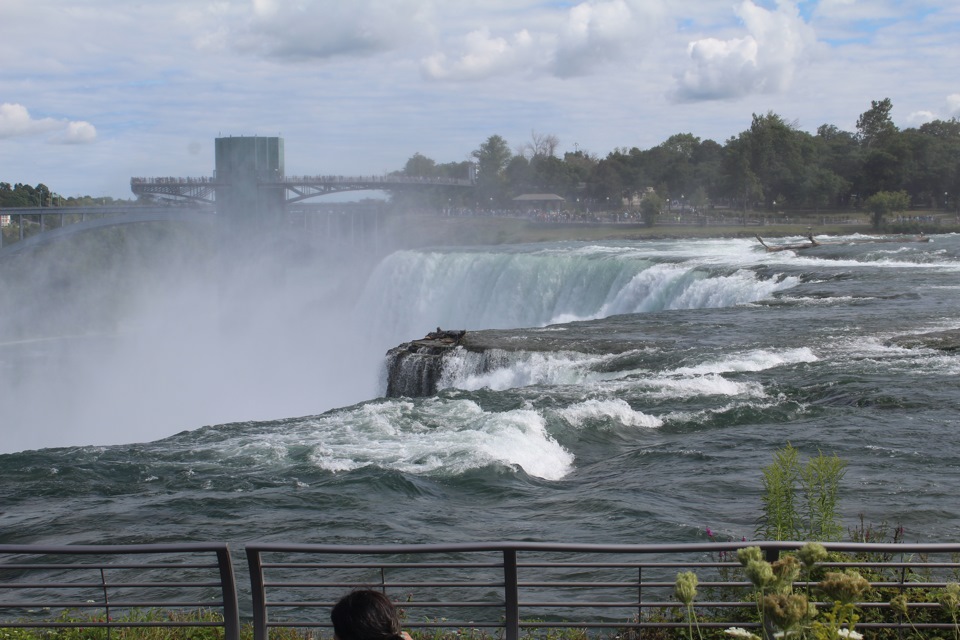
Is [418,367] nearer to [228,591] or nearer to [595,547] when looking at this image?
Answer: [228,591]

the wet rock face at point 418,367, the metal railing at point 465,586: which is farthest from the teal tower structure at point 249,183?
the metal railing at point 465,586

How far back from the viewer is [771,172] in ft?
252

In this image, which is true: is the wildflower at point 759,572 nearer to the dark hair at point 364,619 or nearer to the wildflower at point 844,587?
the wildflower at point 844,587

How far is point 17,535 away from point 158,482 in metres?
1.93

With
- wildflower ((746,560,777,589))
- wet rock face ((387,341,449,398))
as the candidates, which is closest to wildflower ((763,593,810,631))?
wildflower ((746,560,777,589))

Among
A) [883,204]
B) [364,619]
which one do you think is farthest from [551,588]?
[883,204]

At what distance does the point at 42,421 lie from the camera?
3503cm

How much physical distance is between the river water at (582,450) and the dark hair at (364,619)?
20.7ft

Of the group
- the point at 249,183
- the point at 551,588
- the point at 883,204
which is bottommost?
the point at 551,588

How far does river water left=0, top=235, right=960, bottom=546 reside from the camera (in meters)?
10.2

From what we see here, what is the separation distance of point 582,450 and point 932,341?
8145mm

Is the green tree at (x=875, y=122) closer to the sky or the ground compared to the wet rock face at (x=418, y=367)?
closer to the sky

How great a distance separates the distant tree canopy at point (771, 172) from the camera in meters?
70.2

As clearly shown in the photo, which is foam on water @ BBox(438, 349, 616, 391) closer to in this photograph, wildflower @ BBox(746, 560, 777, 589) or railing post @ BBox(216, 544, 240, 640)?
railing post @ BBox(216, 544, 240, 640)
